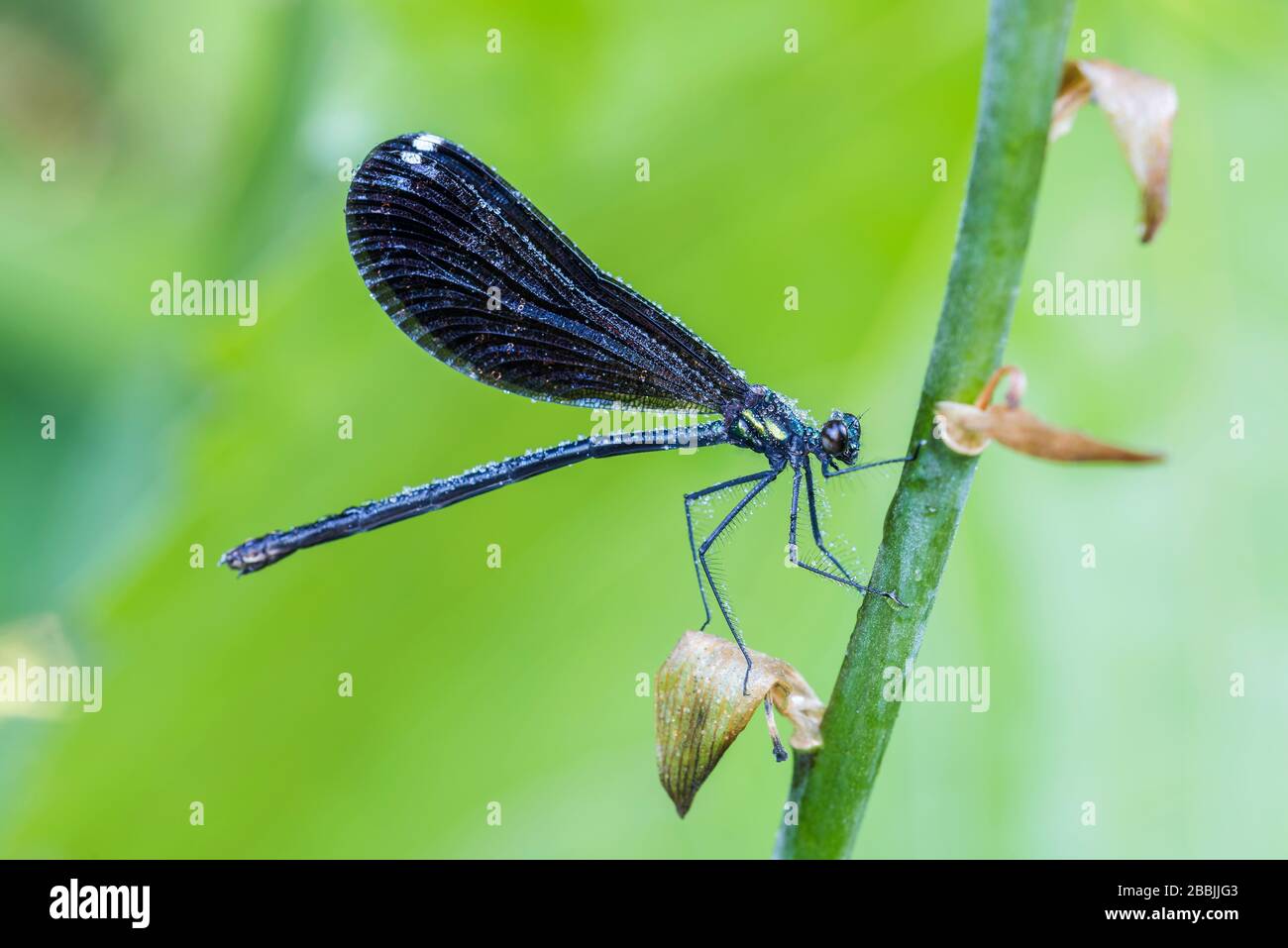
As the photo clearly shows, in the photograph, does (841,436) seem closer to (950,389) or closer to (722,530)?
(722,530)

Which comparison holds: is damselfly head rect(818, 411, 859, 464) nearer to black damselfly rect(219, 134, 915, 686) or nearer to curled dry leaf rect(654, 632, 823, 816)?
black damselfly rect(219, 134, 915, 686)

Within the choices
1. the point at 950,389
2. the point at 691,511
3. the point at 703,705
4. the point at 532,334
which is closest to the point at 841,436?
the point at 691,511

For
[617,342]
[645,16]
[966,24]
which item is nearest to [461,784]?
[617,342]

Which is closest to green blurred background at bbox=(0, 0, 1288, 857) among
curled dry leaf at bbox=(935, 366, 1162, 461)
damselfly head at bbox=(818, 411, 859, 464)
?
damselfly head at bbox=(818, 411, 859, 464)

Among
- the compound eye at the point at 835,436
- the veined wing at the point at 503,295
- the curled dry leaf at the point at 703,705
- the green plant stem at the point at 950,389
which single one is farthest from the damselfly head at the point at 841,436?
the green plant stem at the point at 950,389
